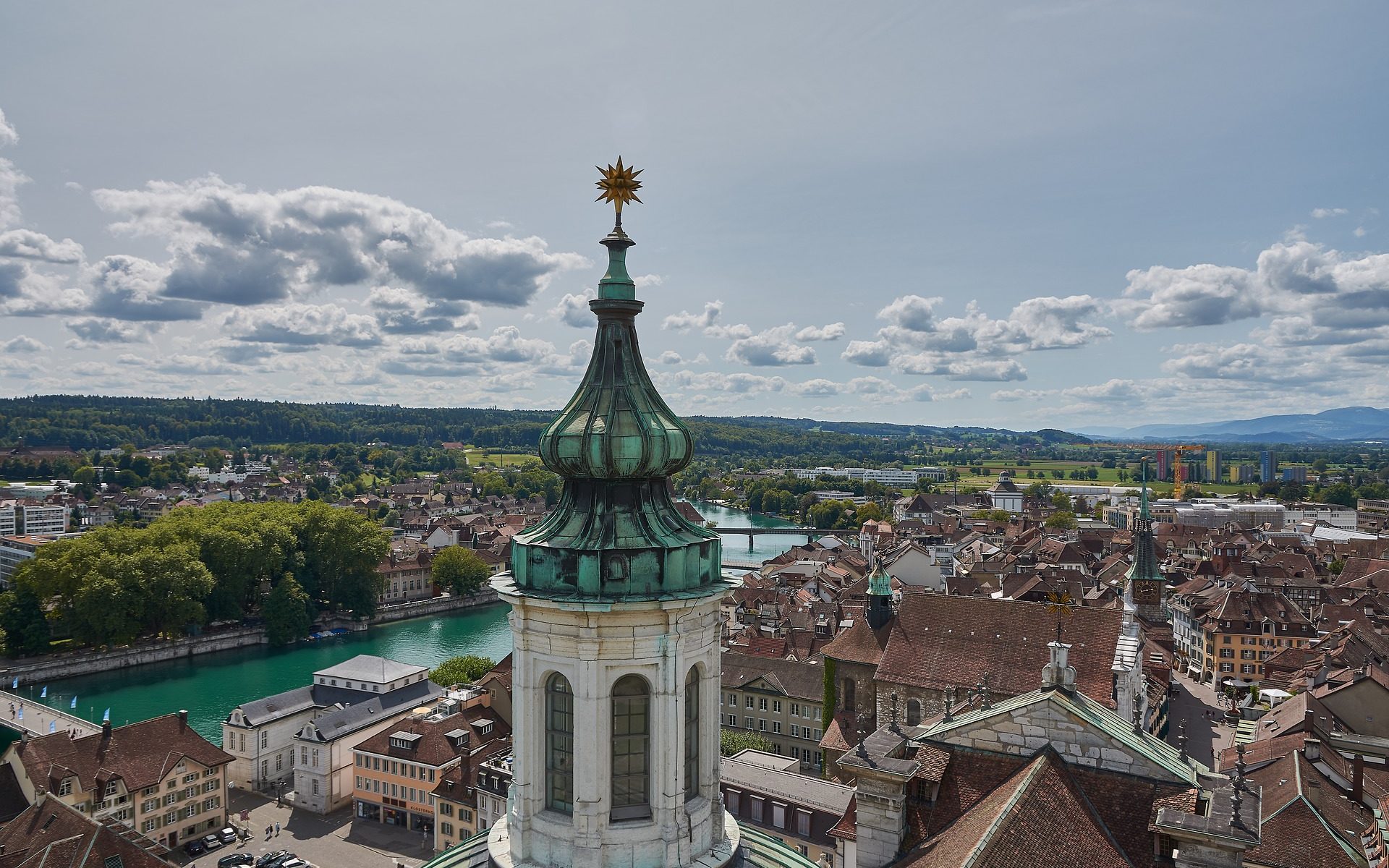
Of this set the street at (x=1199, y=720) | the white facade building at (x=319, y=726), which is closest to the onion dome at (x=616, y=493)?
the white facade building at (x=319, y=726)

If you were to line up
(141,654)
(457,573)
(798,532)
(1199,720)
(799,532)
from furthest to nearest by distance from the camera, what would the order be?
(799,532) → (798,532) → (457,573) → (141,654) → (1199,720)

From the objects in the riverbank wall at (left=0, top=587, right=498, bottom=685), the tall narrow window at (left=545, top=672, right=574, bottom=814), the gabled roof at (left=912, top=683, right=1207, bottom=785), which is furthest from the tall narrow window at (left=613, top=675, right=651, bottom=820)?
the riverbank wall at (left=0, top=587, right=498, bottom=685)

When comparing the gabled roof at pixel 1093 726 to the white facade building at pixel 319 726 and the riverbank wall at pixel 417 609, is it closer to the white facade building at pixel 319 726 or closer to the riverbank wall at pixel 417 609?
the white facade building at pixel 319 726

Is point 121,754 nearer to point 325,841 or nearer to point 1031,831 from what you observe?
point 325,841

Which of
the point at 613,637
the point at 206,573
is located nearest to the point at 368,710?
the point at 206,573

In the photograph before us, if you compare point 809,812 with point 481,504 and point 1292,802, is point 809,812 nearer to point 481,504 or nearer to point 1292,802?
point 1292,802

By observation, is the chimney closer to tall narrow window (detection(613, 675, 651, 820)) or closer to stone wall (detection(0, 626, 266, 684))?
tall narrow window (detection(613, 675, 651, 820))

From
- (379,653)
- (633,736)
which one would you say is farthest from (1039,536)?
(633,736)
